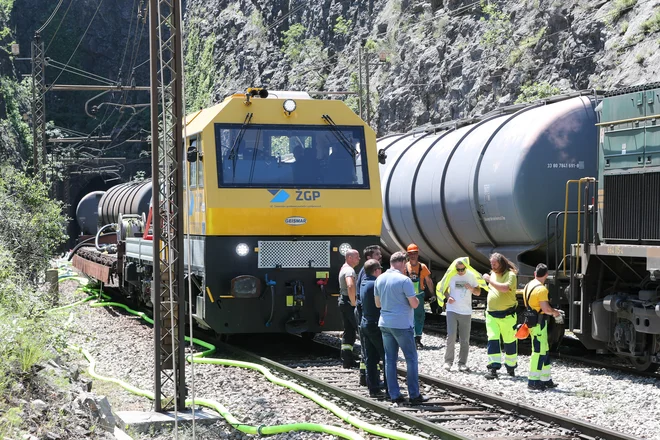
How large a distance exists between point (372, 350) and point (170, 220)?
2.90 meters

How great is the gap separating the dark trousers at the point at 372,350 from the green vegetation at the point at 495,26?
28.6m

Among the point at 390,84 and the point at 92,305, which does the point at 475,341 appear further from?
the point at 390,84

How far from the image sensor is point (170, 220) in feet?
31.1

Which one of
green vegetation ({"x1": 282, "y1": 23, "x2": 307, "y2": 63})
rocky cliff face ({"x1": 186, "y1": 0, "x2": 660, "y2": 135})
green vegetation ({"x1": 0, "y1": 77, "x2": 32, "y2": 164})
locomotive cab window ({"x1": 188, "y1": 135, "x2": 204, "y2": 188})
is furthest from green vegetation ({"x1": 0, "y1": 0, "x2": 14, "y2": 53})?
locomotive cab window ({"x1": 188, "y1": 135, "x2": 204, "y2": 188})

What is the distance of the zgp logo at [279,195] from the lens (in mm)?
13227

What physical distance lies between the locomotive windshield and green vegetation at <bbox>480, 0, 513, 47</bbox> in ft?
82.2

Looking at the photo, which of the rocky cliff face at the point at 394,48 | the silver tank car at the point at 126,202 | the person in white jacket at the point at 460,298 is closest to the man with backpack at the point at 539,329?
the person in white jacket at the point at 460,298

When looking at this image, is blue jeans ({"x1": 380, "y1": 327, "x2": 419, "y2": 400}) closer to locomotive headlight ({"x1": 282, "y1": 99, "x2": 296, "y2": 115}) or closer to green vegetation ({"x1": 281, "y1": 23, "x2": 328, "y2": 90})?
locomotive headlight ({"x1": 282, "y1": 99, "x2": 296, "y2": 115})

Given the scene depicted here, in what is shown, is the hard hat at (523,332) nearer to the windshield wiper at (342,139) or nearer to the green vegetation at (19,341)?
the windshield wiper at (342,139)

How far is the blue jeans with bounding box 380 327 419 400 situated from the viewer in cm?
977

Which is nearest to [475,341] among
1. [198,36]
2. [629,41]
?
[629,41]

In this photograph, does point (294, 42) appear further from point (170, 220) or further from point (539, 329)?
point (170, 220)

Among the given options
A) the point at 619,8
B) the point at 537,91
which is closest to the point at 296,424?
the point at 619,8

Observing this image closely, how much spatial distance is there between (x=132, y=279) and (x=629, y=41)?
17590mm
